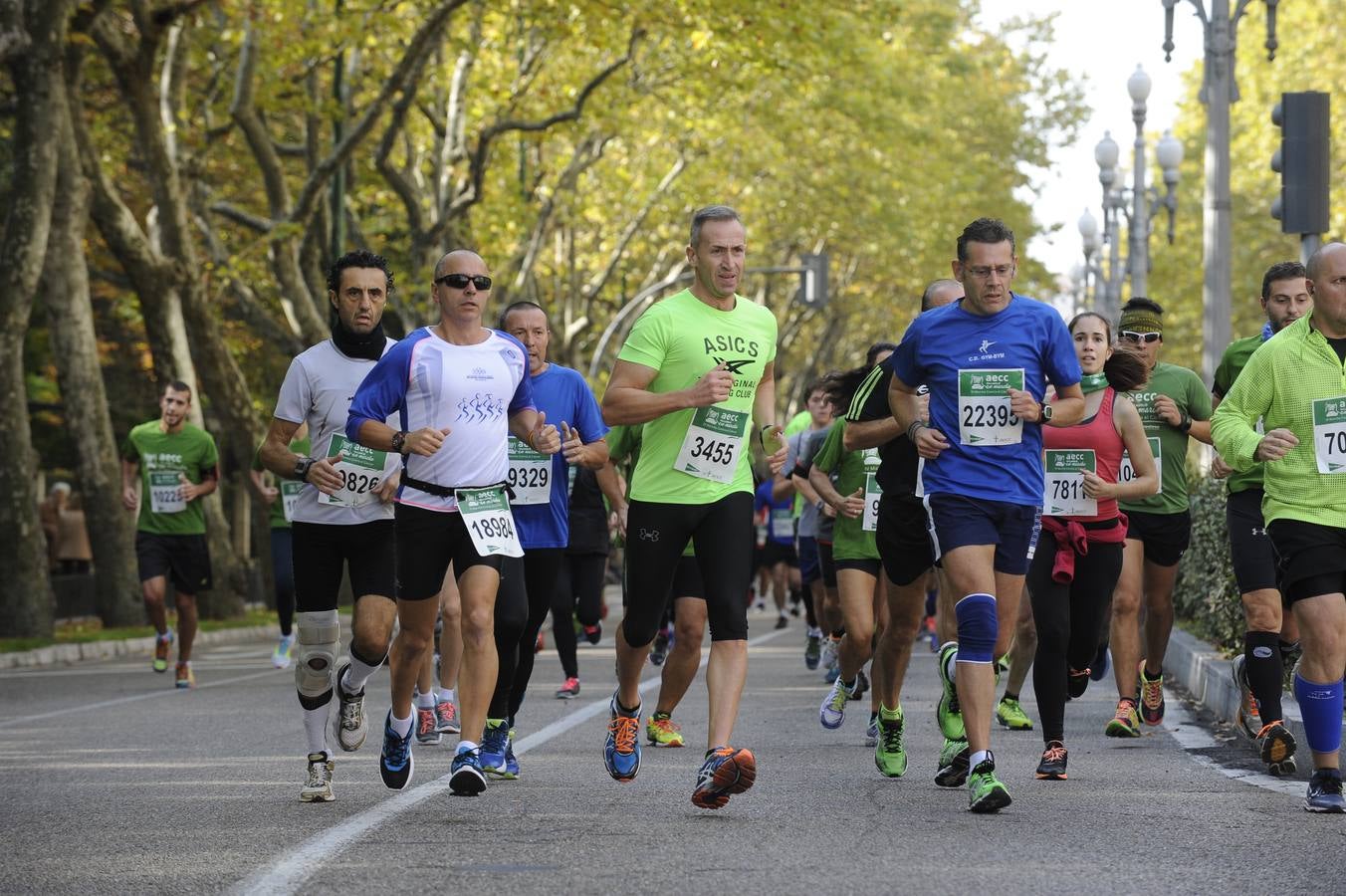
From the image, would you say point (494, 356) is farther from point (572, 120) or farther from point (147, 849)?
point (572, 120)

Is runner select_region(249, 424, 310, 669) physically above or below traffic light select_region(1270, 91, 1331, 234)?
below

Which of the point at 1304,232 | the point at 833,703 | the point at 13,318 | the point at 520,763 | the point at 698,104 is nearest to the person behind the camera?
the point at 520,763

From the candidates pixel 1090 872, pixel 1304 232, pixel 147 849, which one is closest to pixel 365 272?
pixel 147 849

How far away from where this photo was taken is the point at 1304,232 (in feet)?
Result: 44.9

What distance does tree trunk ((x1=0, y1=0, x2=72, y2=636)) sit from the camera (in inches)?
803

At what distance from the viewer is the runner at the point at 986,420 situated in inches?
328

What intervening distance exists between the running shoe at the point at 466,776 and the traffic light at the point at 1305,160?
7016mm

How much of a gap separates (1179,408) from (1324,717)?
12.5ft

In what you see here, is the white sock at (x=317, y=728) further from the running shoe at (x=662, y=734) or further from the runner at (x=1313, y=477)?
the runner at (x=1313, y=477)

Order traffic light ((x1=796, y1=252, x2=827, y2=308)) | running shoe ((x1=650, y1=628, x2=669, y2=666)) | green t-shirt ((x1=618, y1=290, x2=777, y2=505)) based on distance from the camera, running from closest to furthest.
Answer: green t-shirt ((x1=618, y1=290, x2=777, y2=505))
running shoe ((x1=650, y1=628, x2=669, y2=666))
traffic light ((x1=796, y1=252, x2=827, y2=308))

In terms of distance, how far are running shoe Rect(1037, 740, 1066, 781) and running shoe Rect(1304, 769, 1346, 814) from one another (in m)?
1.23

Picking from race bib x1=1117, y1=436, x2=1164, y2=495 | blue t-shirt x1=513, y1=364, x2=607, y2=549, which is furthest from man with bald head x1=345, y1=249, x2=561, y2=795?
race bib x1=1117, y1=436, x2=1164, y2=495

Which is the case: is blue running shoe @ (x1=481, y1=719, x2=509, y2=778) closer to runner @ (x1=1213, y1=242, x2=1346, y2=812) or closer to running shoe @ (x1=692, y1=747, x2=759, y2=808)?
running shoe @ (x1=692, y1=747, x2=759, y2=808)

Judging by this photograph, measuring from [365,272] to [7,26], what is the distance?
12.8 meters
